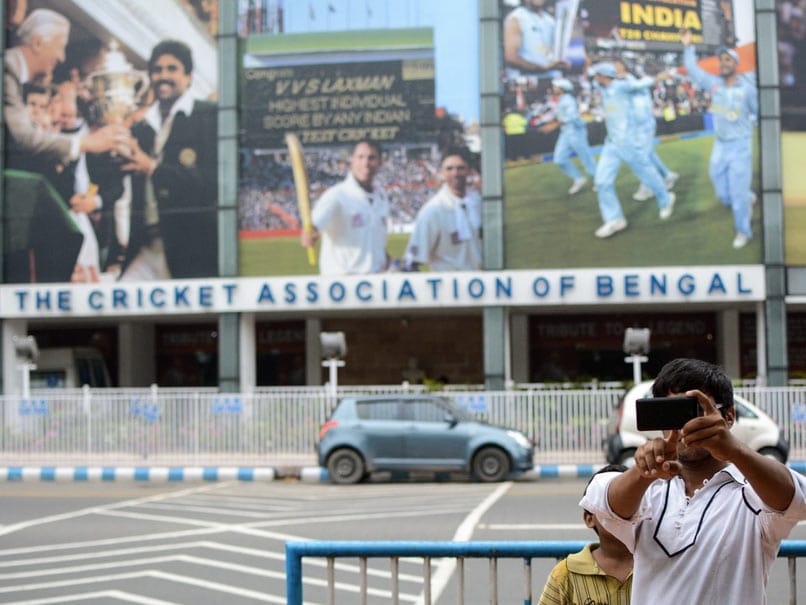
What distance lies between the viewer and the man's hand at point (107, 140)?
963 inches

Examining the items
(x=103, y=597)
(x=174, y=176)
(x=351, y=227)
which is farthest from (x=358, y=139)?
(x=103, y=597)

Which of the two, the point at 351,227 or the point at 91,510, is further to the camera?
the point at 351,227

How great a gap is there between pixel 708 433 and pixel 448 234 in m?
21.1

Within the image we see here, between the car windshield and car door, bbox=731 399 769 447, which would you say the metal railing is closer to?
car door, bbox=731 399 769 447

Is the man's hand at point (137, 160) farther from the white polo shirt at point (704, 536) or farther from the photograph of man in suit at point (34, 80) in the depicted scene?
the white polo shirt at point (704, 536)

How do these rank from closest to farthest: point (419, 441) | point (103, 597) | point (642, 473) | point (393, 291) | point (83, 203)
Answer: point (642, 473)
point (103, 597)
point (419, 441)
point (393, 291)
point (83, 203)

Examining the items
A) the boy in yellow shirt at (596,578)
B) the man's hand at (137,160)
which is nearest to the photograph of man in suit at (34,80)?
the man's hand at (137,160)

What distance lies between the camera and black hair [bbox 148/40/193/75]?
80.0 ft

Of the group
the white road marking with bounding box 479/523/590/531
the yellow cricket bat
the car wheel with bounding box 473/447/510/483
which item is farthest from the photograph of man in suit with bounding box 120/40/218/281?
the white road marking with bounding box 479/523/590/531

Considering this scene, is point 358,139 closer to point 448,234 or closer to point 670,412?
point 448,234

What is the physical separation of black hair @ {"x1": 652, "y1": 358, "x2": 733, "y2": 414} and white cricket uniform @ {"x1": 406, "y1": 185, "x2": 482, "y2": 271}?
20.5 m

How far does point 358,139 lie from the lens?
23.8m

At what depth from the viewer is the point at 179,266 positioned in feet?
80.2

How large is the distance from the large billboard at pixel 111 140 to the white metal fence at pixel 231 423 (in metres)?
4.60
